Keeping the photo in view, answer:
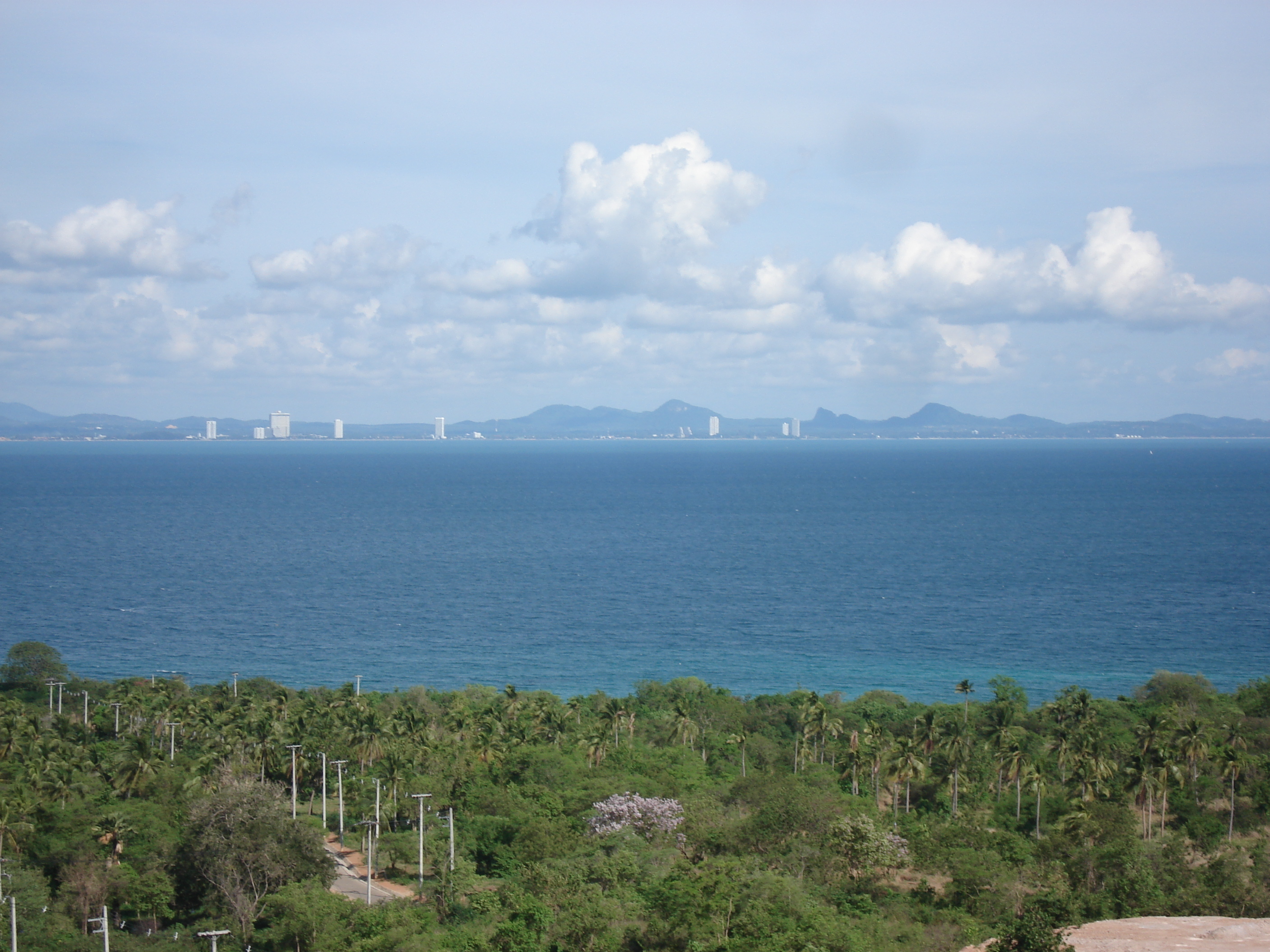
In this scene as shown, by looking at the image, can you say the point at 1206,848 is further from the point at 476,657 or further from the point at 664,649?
the point at 476,657

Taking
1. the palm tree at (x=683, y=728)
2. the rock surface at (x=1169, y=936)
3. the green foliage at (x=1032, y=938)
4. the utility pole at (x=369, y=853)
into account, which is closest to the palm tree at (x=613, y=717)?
the palm tree at (x=683, y=728)

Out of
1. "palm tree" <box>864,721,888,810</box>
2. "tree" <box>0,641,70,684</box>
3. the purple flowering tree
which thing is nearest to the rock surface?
the purple flowering tree

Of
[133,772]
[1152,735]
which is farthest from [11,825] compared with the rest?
[1152,735]

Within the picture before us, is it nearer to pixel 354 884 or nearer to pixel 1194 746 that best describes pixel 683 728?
pixel 354 884

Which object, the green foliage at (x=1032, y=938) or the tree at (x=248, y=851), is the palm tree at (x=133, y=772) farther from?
the green foliage at (x=1032, y=938)

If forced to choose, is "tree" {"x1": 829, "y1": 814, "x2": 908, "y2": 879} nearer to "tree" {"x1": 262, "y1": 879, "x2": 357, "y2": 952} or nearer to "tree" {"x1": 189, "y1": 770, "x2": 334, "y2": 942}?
"tree" {"x1": 262, "y1": 879, "x2": 357, "y2": 952}

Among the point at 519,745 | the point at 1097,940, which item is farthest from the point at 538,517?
the point at 1097,940
